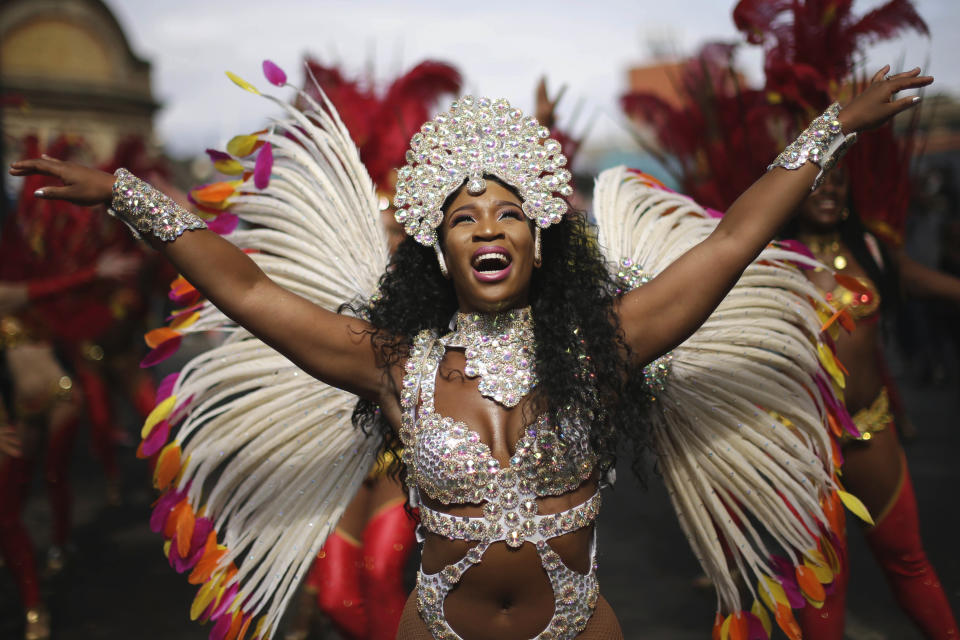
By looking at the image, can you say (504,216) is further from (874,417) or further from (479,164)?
(874,417)

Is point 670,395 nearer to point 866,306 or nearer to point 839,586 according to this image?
point 839,586

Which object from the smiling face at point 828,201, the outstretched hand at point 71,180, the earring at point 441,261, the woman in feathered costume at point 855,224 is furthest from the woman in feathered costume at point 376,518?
the smiling face at point 828,201

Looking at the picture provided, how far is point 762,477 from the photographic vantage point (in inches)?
101

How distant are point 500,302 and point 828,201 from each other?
73.6 inches

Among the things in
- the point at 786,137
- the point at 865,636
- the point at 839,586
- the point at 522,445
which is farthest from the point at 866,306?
the point at 522,445

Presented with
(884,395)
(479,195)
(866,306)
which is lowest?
(884,395)

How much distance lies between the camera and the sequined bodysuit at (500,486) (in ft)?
6.47

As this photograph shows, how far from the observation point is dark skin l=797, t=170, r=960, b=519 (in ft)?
10.5

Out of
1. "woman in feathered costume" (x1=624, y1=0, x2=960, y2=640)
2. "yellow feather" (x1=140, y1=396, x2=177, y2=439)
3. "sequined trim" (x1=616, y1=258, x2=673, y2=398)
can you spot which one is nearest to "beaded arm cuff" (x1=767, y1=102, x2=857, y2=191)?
"sequined trim" (x1=616, y1=258, x2=673, y2=398)

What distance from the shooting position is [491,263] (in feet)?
6.66

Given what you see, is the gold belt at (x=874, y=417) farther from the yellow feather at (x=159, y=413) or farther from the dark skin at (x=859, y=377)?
the yellow feather at (x=159, y=413)

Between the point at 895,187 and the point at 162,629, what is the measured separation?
399 centimetres

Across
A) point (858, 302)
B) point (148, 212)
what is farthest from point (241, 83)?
point (858, 302)

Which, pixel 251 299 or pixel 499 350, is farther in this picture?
pixel 499 350
